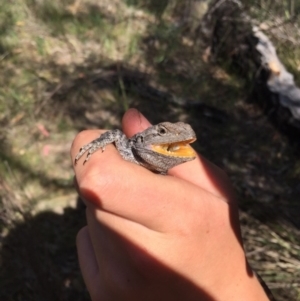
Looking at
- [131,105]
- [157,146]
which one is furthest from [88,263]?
[131,105]

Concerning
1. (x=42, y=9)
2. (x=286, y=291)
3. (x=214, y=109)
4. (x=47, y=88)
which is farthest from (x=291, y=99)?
(x=42, y=9)

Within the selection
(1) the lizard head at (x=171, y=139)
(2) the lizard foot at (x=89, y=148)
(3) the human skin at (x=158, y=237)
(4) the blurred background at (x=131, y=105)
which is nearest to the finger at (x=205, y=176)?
(3) the human skin at (x=158, y=237)

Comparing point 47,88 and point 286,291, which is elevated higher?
point 286,291

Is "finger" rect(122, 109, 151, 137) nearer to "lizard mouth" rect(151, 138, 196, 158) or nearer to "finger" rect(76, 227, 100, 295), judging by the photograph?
"lizard mouth" rect(151, 138, 196, 158)

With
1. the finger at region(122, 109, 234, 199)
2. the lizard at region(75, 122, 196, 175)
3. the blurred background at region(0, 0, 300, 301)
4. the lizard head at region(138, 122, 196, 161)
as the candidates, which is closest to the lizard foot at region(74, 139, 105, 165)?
the lizard at region(75, 122, 196, 175)

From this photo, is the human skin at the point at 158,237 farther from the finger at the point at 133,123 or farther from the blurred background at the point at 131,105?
the blurred background at the point at 131,105

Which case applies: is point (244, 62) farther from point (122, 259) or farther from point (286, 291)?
point (122, 259)
